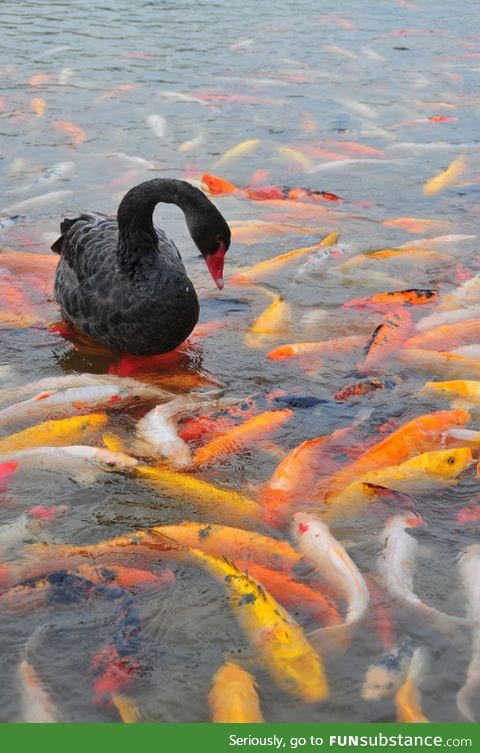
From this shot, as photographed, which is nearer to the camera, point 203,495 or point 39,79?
point 203,495

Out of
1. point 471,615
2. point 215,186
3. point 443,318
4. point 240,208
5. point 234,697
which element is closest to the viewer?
point 234,697

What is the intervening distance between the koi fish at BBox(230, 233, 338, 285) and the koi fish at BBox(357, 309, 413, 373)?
1.31m

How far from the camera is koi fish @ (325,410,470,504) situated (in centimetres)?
505

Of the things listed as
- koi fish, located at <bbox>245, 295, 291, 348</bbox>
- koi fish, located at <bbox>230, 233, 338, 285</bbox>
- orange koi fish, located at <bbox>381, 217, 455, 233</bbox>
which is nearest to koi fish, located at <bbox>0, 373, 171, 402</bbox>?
koi fish, located at <bbox>245, 295, 291, 348</bbox>

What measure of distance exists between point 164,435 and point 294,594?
4.82 ft

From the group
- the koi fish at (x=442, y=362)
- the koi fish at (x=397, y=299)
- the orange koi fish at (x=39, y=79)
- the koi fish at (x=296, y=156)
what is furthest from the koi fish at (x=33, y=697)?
the orange koi fish at (x=39, y=79)

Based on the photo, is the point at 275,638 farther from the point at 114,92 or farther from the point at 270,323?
the point at 114,92

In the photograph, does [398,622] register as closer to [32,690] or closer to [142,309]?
[32,690]

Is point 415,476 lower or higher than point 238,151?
lower

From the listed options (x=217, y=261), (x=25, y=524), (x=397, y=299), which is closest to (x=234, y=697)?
(x=25, y=524)

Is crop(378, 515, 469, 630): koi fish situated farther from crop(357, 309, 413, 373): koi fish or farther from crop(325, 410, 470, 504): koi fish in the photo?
crop(357, 309, 413, 373): koi fish

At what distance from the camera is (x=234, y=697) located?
12.0 feet

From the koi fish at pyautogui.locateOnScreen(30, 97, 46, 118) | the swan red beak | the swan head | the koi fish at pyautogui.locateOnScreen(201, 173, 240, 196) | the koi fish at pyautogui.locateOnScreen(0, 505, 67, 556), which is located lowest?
the koi fish at pyautogui.locateOnScreen(0, 505, 67, 556)

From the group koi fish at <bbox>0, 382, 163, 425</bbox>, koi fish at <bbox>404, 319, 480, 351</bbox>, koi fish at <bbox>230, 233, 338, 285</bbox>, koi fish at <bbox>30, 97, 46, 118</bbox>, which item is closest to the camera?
koi fish at <bbox>0, 382, 163, 425</bbox>
